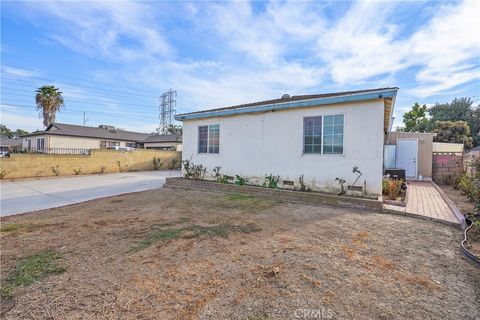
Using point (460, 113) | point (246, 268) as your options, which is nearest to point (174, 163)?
point (246, 268)

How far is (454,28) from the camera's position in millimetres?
6590

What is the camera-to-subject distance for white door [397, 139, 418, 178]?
39.3 ft

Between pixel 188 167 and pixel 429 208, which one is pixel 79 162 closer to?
pixel 188 167

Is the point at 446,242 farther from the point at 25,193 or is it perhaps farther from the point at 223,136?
the point at 25,193

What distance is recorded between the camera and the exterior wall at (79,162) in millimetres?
13211

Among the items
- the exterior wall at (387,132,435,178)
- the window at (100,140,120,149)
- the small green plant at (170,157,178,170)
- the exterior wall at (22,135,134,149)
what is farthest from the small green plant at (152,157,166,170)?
the exterior wall at (387,132,435,178)

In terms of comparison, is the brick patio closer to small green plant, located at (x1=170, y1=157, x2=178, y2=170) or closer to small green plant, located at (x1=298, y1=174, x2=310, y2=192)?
small green plant, located at (x1=298, y1=174, x2=310, y2=192)

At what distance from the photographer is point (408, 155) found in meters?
12.2

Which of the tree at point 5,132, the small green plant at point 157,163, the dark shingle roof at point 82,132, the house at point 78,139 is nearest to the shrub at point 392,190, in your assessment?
the small green plant at point 157,163

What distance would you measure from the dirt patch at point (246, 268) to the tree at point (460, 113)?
29264 millimetres

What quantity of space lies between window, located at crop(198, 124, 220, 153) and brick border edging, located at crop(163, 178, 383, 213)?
57.2 inches

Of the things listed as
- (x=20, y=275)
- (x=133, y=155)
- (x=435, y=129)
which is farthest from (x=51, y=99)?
(x=435, y=129)

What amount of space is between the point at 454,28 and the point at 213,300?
941 cm

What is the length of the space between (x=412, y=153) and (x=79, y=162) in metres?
20.9
